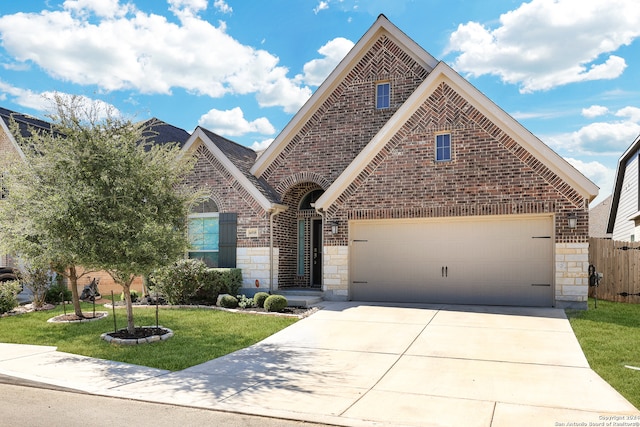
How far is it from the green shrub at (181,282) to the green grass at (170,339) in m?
0.86

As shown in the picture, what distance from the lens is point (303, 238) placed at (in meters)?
17.8

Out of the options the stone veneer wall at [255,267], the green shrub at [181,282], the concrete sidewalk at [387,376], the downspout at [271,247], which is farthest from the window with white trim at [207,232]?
the concrete sidewalk at [387,376]

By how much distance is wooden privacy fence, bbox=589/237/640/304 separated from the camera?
51.9ft

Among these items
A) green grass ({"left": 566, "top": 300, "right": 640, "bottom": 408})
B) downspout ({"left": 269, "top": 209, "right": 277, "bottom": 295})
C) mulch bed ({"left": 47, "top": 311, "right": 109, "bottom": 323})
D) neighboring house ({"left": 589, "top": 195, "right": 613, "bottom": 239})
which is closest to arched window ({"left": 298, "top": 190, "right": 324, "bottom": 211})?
downspout ({"left": 269, "top": 209, "right": 277, "bottom": 295})

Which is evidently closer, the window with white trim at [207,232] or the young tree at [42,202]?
the young tree at [42,202]

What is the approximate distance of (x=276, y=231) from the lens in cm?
1661

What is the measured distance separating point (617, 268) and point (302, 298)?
974cm

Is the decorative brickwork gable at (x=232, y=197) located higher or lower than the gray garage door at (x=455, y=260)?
higher

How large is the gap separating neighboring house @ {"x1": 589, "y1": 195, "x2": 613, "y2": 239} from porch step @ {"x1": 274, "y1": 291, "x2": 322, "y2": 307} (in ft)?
72.0

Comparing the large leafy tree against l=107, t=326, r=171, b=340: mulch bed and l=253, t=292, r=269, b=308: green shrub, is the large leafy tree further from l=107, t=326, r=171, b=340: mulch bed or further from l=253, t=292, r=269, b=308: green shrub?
l=253, t=292, r=269, b=308: green shrub

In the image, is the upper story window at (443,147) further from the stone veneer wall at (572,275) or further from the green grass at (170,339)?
the green grass at (170,339)

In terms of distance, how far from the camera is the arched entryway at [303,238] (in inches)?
683

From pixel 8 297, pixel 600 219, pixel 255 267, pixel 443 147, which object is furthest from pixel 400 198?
pixel 600 219

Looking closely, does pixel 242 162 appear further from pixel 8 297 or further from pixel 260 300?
pixel 8 297
